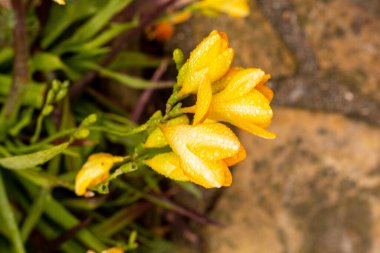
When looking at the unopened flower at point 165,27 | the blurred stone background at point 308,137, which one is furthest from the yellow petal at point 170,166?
the blurred stone background at point 308,137

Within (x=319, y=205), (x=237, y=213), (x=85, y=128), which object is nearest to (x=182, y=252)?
(x=237, y=213)

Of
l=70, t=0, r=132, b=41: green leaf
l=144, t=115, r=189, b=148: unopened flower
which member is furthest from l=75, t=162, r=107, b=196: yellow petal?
l=70, t=0, r=132, b=41: green leaf

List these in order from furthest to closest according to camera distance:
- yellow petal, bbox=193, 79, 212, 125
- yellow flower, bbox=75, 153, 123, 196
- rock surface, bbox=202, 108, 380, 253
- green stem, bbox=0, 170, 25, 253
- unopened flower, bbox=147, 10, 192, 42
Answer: rock surface, bbox=202, 108, 380, 253, unopened flower, bbox=147, 10, 192, 42, green stem, bbox=0, 170, 25, 253, yellow flower, bbox=75, 153, 123, 196, yellow petal, bbox=193, 79, 212, 125

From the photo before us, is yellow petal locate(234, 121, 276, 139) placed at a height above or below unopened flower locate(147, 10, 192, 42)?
above

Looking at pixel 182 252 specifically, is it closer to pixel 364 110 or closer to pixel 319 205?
pixel 319 205

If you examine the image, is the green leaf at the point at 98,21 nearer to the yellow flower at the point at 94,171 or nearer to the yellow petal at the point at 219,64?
the yellow flower at the point at 94,171

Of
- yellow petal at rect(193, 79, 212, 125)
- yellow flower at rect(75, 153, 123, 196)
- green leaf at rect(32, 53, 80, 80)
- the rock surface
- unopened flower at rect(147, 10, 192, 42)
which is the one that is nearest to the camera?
yellow petal at rect(193, 79, 212, 125)

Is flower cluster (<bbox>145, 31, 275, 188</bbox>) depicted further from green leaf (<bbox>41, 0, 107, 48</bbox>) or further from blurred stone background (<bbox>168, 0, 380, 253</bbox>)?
blurred stone background (<bbox>168, 0, 380, 253</bbox>)
